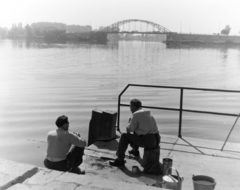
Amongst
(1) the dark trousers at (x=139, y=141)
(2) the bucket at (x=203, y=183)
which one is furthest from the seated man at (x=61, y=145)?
(2) the bucket at (x=203, y=183)

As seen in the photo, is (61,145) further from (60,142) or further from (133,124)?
(133,124)

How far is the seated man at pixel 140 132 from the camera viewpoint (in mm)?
5543

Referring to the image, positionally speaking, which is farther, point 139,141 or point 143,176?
point 139,141

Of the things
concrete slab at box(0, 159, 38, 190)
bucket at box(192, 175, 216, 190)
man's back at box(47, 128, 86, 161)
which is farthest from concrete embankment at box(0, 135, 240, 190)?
man's back at box(47, 128, 86, 161)

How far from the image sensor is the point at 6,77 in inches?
1050

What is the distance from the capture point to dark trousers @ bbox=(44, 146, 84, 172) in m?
5.06

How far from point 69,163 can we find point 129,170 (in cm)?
110

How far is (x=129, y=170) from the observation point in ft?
18.4

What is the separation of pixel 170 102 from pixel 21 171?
13.8 meters

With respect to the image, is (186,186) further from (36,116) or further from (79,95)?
(79,95)

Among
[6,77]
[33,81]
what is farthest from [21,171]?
[6,77]

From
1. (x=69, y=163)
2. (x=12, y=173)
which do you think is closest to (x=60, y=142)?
(x=69, y=163)

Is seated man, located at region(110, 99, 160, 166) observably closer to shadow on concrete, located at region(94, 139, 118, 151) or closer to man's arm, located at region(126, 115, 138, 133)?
man's arm, located at region(126, 115, 138, 133)

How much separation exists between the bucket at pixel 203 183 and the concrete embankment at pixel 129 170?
49 centimetres
